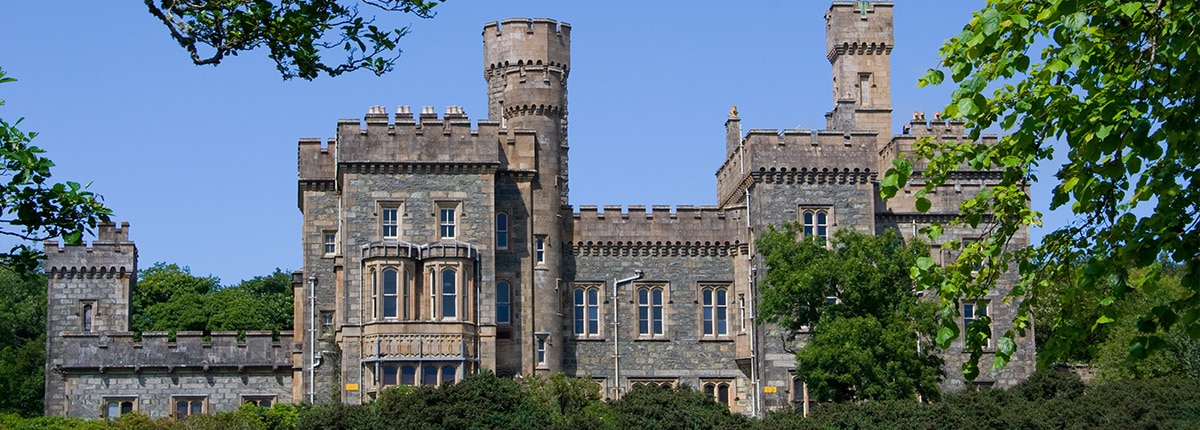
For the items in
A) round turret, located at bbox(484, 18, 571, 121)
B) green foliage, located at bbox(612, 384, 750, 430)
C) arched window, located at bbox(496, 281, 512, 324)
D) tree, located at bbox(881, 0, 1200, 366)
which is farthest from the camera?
round turret, located at bbox(484, 18, 571, 121)

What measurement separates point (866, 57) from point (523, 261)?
15.6m

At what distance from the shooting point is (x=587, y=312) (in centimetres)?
5338

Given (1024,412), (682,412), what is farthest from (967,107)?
(1024,412)

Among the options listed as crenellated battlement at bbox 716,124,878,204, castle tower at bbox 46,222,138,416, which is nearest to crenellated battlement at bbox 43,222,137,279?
castle tower at bbox 46,222,138,416

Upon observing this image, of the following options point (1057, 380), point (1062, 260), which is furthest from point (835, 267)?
point (1062, 260)

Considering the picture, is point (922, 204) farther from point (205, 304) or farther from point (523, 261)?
point (205, 304)

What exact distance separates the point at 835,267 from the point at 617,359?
10.00 metres

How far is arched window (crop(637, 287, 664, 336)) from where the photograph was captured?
175ft

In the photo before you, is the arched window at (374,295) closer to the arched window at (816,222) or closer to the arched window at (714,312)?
the arched window at (714,312)

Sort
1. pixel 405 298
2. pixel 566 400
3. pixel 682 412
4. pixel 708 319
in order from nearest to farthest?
pixel 682 412 < pixel 566 400 < pixel 405 298 < pixel 708 319

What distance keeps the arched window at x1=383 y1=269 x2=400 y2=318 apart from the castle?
0.05m

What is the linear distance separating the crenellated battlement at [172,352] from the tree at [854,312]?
17819 millimetres

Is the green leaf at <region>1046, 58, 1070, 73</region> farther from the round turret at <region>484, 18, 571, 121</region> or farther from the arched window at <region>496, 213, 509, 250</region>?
the round turret at <region>484, 18, 571, 121</region>

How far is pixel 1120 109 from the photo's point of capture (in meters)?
14.1
